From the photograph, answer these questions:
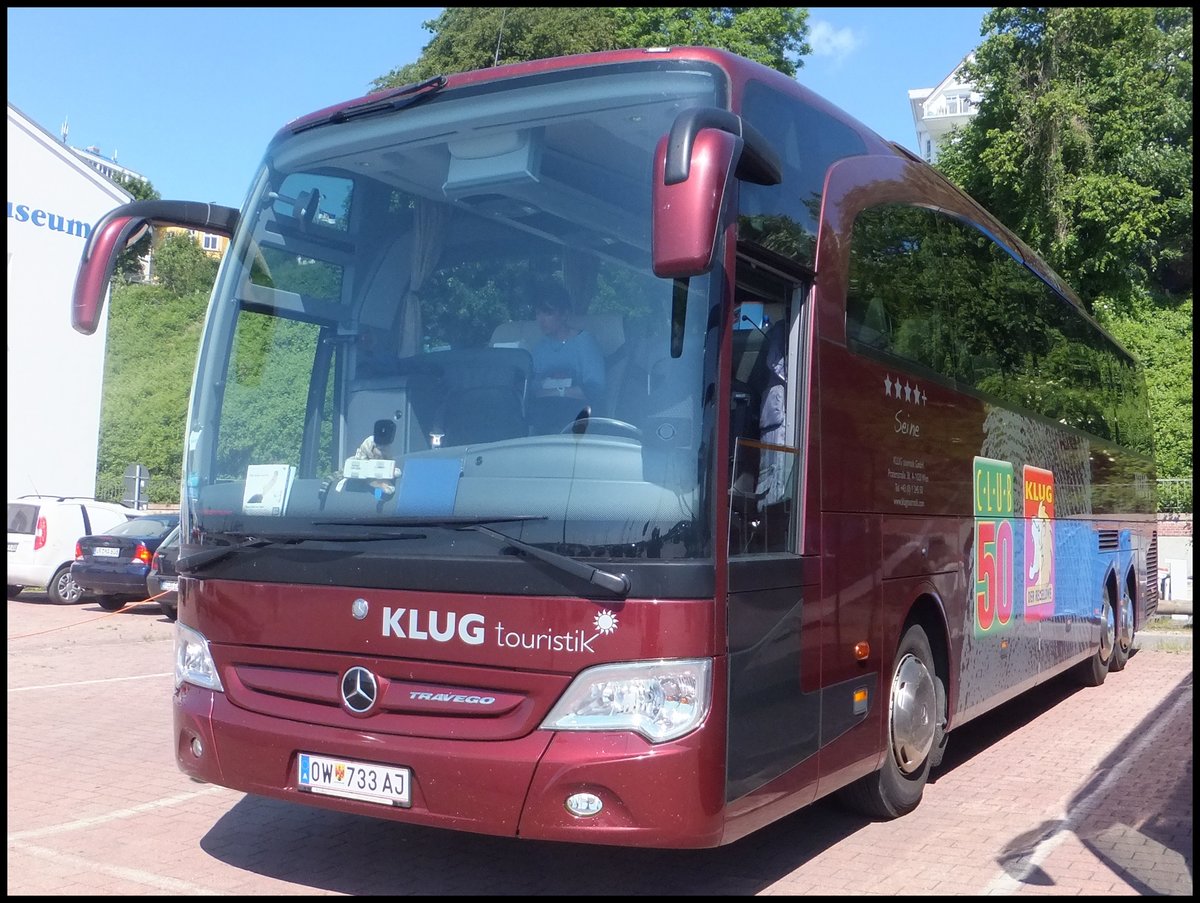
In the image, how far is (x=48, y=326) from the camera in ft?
94.9

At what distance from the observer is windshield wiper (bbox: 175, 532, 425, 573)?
5121mm

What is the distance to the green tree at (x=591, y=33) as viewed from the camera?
33781mm

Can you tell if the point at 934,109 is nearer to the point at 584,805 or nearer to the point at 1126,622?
the point at 1126,622

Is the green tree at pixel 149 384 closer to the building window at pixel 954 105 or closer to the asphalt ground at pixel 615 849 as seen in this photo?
the asphalt ground at pixel 615 849

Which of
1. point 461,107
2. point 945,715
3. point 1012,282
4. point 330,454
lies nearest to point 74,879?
point 330,454

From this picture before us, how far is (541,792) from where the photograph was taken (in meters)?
4.71

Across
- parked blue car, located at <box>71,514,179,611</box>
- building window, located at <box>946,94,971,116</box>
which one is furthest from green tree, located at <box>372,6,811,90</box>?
building window, located at <box>946,94,971,116</box>

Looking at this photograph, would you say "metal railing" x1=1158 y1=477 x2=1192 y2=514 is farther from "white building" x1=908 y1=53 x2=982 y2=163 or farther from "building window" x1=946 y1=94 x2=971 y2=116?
"building window" x1=946 y1=94 x2=971 y2=116

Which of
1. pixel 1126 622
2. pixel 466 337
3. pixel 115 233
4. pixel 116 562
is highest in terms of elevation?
pixel 115 233

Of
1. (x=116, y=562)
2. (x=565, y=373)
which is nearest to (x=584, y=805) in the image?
(x=565, y=373)

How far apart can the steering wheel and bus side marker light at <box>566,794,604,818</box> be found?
4.36 ft

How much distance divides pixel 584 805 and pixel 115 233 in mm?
3352

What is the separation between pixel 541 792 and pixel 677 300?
6.26ft

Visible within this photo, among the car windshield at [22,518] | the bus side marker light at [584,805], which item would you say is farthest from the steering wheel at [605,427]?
the car windshield at [22,518]
